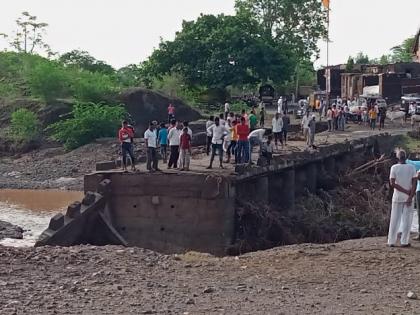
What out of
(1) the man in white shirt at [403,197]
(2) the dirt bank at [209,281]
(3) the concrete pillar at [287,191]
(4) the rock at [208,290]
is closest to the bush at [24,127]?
(3) the concrete pillar at [287,191]

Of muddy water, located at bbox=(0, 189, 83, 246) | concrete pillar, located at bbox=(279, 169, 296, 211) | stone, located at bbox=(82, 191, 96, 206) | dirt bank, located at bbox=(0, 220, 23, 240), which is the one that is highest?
stone, located at bbox=(82, 191, 96, 206)

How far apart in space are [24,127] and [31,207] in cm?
1707

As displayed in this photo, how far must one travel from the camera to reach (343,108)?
4131 cm

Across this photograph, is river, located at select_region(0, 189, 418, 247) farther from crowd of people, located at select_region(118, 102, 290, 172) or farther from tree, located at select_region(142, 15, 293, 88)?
tree, located at select_region(142, 15, 293, 88)

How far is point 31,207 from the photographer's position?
3008cm

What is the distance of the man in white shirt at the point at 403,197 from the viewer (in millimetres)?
12594

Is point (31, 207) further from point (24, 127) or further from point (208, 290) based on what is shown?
point (208, 290)

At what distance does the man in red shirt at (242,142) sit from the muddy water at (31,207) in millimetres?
6022

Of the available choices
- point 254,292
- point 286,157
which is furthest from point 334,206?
point 254,292

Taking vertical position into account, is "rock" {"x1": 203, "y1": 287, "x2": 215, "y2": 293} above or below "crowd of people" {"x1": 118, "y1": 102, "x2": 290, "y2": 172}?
below

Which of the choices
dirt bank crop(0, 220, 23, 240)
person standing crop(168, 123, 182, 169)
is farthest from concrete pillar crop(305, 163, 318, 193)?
dirt bank crop(0, 220, 23, 240)

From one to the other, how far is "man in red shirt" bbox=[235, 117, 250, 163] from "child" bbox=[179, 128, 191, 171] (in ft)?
5.36

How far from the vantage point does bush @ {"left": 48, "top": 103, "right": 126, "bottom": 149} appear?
4472 centimetres

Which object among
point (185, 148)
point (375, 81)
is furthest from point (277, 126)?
point (375, 81)
